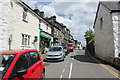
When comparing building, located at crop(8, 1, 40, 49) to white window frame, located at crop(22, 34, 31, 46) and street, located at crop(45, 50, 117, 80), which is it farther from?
street, located at crop(45, 50, 117, 80)

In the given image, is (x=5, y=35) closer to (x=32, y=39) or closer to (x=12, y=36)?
(x=12, y=36)

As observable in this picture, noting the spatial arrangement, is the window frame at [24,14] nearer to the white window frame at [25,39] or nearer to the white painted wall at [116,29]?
the white window frame at [25,39]

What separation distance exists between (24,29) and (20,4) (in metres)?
2.86

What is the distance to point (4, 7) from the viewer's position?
34.0 ft

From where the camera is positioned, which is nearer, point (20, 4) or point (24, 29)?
point (20, 4)

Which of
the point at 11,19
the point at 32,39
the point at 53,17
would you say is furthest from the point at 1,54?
the point at 53,17

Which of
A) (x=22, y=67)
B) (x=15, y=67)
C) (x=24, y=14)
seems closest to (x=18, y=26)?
(x=24, y=14)

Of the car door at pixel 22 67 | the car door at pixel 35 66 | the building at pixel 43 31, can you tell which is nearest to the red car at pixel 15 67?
the car door at pixel 22 67

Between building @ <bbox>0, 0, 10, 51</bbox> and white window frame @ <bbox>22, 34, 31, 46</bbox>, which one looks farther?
white window frame @ <bbox>22, 34, 31, 46</bbox>

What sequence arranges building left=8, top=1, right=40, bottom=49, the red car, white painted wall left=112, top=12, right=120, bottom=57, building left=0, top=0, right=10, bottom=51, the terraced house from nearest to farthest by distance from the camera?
the red car → building left=0, top=0, right=10, bottom=51 → the terraced house → building left=8, top=1, right=40, bottom=49 → white painted wall left=112, top=12, right=120, bottom=57

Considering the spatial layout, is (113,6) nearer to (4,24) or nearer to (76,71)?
(76,71)

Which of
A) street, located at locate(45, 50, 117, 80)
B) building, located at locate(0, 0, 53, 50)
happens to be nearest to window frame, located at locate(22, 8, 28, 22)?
building, located at locate(0, 0, 53, 50)

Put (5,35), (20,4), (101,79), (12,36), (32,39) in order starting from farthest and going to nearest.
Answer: (32,39) < (20,4) < (12,36) < (5,35) < (101,79)

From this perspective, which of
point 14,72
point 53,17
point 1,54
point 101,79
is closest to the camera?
point 14,72
